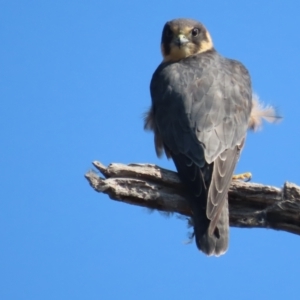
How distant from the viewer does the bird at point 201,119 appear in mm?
5676

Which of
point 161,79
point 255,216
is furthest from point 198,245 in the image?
point 161,79

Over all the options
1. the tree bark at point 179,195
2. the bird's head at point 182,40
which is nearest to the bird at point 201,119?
the bird's head at point 182,40

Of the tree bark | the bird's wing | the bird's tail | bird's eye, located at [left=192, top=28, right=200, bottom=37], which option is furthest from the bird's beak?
the bird's tail

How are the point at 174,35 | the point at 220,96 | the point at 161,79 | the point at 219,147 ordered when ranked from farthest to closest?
1. the point at 174,35
2. the point at 161,79
3. the point at 220,96
4. the point at 219,147

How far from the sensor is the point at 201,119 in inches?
243

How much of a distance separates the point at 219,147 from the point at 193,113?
42 cm

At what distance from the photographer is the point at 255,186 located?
225 inches

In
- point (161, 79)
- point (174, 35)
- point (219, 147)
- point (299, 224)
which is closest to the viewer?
point (299, 224)

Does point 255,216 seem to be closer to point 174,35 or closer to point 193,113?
point 193,113

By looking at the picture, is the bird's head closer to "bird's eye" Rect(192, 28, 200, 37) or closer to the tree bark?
"bird's eye" Rect(192, 28, 200, 37)

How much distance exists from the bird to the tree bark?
14 centimetres

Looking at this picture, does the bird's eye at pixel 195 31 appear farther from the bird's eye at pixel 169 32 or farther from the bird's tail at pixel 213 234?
the bird's tail at pixel 213 234

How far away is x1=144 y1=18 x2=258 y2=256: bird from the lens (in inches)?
223

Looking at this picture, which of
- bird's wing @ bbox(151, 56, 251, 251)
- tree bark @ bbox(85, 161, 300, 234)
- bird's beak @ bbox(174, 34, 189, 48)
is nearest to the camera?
tree bark @ bbox(85, 161, 300, 234)
